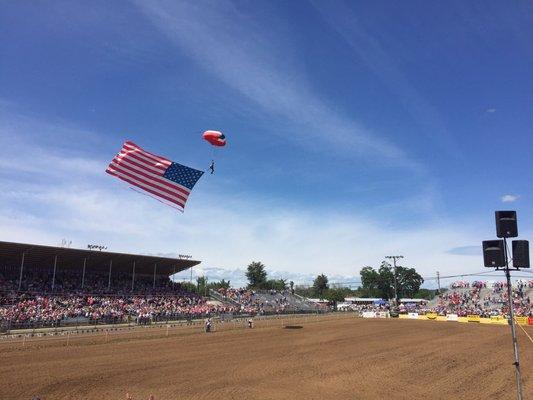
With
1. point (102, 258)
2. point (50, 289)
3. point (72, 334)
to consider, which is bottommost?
point (72, 334)

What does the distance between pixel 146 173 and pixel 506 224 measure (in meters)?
14.4

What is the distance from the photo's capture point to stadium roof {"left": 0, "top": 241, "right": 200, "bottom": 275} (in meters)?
49.8

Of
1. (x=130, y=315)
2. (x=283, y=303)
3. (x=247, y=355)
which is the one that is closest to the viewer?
(x=247, y=355)

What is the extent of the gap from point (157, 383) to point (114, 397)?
2905 millimetres

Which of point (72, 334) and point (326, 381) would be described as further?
point (72, 334)

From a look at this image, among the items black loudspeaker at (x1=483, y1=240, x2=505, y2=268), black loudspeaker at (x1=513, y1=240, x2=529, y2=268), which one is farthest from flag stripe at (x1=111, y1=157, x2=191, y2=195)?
black loudspeaker at (x1=513, y1=240, x2=529, y2=268)

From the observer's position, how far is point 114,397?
18172 mm

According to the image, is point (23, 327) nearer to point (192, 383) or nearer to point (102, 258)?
point (102, 258)

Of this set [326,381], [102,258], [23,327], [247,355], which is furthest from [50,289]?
[326,381]

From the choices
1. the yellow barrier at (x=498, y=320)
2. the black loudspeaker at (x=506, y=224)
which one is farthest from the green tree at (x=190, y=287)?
the black loudspeaker at (x=506, y=224)

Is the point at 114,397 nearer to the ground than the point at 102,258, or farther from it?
nearer to the ground

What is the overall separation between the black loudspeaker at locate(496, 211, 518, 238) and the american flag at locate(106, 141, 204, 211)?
12.1 m

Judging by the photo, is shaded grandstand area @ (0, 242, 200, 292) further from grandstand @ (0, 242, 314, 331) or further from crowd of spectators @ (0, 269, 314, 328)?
crowd of spectators @ (0, 269, 314, 328)

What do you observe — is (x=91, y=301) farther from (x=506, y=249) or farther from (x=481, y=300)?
(x=481, y=300)
